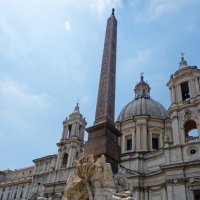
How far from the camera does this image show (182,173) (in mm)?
23562

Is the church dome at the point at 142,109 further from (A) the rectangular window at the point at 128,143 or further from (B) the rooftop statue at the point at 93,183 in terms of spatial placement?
(B) the rooftop statue at the point at 93,183

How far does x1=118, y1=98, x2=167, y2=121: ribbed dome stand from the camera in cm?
3562

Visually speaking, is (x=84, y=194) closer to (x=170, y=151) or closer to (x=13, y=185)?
(x=170, y=151)

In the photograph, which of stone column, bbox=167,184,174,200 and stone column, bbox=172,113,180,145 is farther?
stone column, bbox=172,113,180,145

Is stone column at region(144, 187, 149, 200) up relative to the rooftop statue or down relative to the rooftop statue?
up

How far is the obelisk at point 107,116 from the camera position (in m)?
10.8

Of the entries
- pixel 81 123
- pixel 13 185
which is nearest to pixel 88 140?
pixel 81 123

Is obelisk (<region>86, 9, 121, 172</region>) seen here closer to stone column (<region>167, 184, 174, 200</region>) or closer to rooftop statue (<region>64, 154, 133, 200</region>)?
rooftop statue (<region>64, 154, 133, 200</region>)

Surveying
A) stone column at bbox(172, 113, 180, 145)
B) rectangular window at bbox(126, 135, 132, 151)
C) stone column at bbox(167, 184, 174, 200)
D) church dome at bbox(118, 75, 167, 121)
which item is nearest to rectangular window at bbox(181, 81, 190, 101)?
stone column at bbox(172, 113, 180, 145)

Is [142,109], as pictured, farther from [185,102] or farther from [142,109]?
[185,102]

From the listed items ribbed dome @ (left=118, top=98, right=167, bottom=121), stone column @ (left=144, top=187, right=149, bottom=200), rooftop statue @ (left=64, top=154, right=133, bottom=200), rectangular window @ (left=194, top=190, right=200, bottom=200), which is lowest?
rooftop statue @ (left=64, top=154, right=133, bottom=200)

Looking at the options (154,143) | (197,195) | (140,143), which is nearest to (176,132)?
(197,195)

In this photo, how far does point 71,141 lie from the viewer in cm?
3484

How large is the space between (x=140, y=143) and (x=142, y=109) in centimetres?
574
